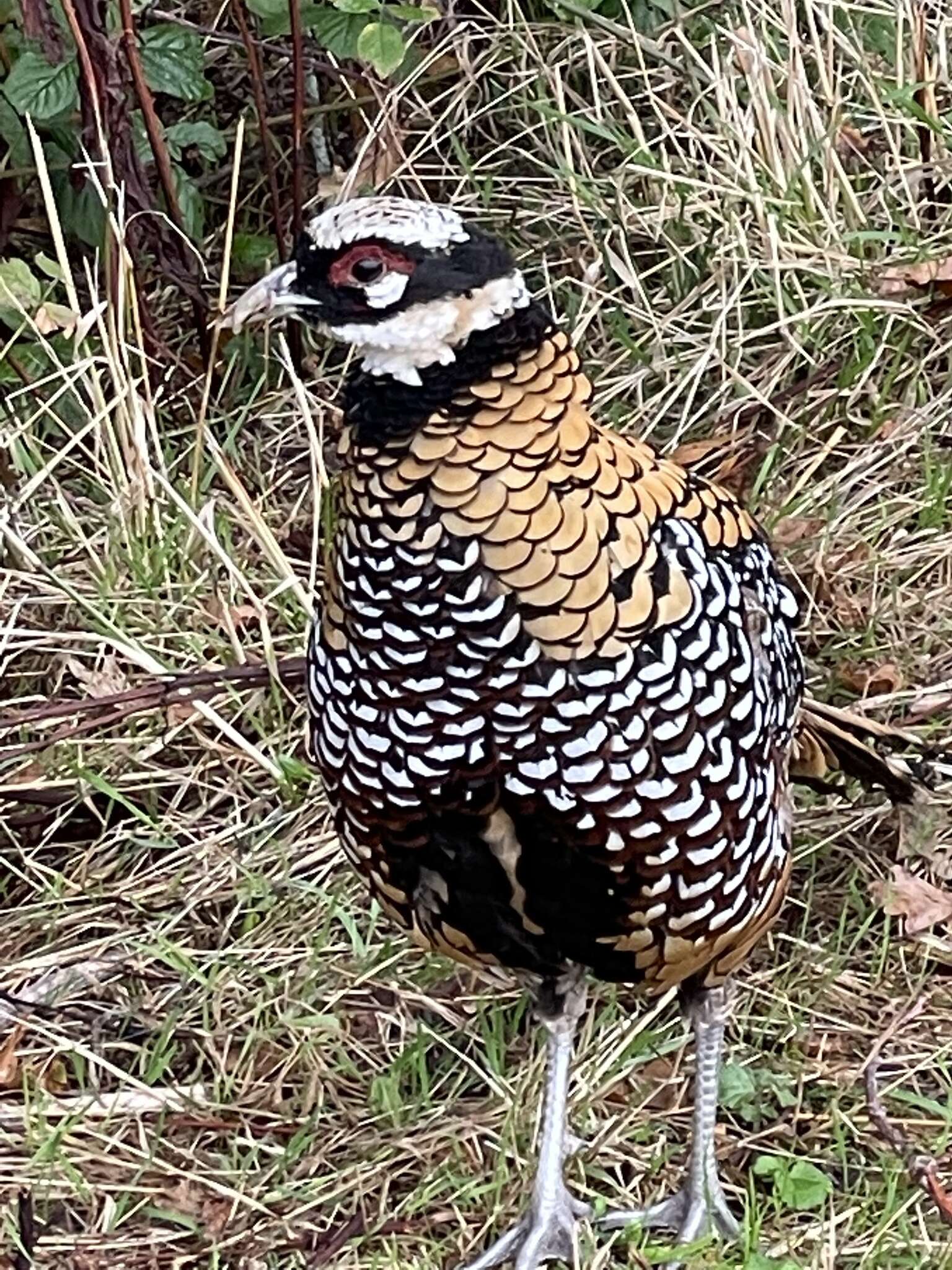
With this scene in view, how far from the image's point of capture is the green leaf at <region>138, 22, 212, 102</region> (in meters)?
3.61

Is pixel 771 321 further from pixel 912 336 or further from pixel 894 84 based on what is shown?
pixel 894 84

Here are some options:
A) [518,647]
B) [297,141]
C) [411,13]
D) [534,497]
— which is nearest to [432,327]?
[534,497]

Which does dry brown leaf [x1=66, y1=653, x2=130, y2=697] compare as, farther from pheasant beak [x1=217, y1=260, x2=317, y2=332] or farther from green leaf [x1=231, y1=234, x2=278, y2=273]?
pheasant beak [x1=217, y1=260, x2=317, y2=332]

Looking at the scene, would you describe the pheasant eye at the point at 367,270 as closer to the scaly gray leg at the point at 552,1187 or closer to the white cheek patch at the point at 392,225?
the white cheek patch at the point at 392,225

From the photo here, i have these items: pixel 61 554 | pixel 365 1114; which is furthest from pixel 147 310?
pixel 365 1114

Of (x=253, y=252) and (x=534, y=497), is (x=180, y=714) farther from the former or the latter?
(x=534, y=497)

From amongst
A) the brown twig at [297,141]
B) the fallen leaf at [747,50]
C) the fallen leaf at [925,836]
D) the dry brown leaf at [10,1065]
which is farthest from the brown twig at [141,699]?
the fallen leaf at [747,50]

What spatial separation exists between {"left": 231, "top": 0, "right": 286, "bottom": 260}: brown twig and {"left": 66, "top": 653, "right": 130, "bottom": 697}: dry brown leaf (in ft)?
3.26

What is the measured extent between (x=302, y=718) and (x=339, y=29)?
123 centimetres

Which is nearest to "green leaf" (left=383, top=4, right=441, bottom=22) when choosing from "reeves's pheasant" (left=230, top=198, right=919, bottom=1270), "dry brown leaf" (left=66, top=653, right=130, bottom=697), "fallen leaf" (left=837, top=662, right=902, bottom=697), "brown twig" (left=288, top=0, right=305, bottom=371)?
"brown twig" (left=288, top=0, right=305, bottom=371)

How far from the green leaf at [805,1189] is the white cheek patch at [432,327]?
1.28 meters

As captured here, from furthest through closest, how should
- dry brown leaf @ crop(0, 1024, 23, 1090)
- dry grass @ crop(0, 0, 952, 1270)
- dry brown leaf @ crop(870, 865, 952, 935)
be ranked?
dry brown leaf @ crop(870, 865, 952, 935), dry brown leaf @ crop(0, 1024, 23, 1090), dry grass @ crop(0, 0, 952, 1270)

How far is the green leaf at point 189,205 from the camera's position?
3855 millimetres

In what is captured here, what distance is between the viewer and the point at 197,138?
12.6 ft
